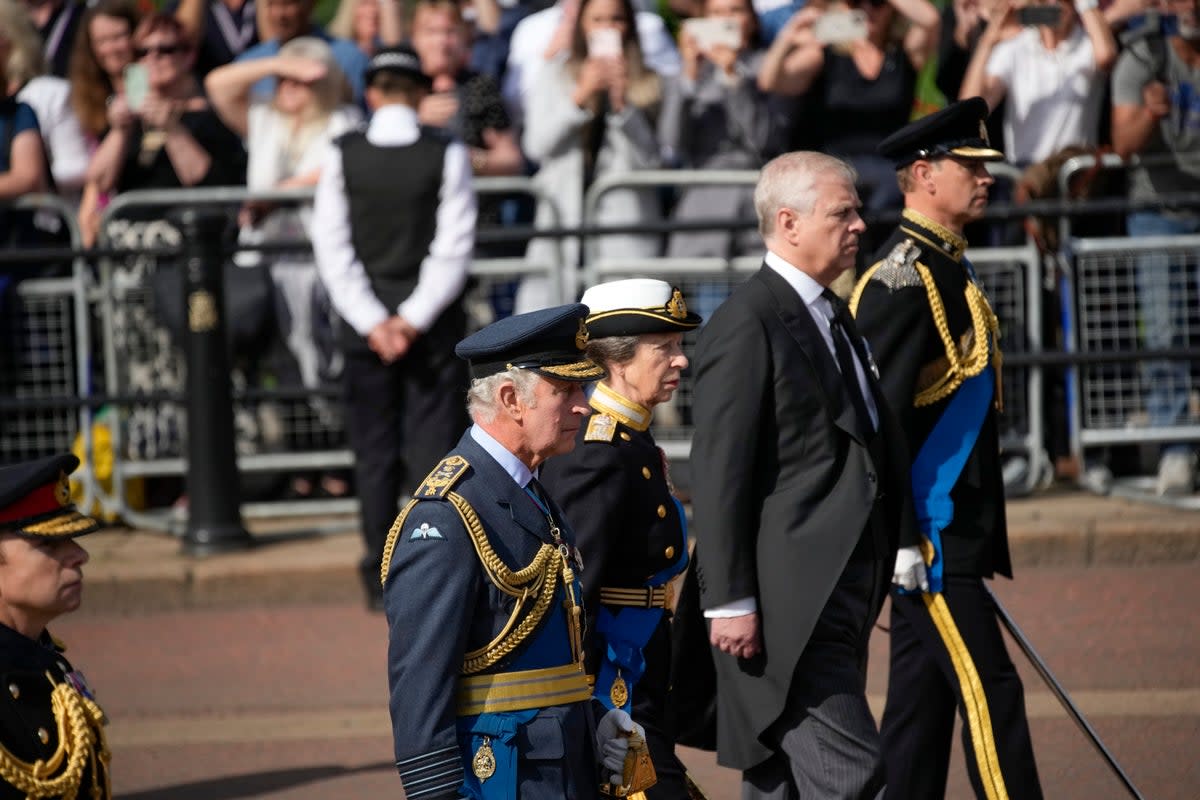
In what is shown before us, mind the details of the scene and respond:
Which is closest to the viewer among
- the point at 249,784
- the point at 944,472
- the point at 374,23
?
the point at 944,472

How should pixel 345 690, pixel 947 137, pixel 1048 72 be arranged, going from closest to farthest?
pixel 947 137, pixel 345 690, pixel 1048 72

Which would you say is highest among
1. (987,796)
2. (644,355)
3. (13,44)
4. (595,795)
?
(13,44)

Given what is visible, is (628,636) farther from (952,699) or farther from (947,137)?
(947,137)

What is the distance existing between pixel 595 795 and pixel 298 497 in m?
6.98

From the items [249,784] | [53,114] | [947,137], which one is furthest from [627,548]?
[53,114]

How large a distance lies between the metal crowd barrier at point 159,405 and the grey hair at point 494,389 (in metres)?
6.57

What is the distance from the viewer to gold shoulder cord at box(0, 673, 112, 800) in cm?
381

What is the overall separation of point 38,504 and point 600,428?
5.01 feet

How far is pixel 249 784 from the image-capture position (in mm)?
7047

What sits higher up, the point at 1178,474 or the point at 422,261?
the point at 422,261

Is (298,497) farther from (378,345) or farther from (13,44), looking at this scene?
(13,44)

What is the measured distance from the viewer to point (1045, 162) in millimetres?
10398

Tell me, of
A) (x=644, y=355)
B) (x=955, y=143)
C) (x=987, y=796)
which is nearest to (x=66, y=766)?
(x=644, y=355)

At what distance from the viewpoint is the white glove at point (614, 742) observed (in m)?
4.18
